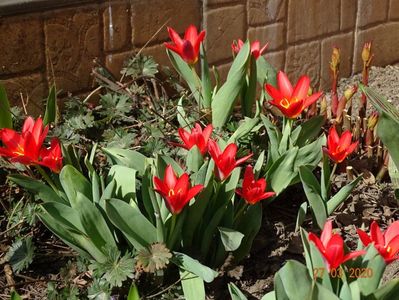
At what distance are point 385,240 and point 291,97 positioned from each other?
660 mm

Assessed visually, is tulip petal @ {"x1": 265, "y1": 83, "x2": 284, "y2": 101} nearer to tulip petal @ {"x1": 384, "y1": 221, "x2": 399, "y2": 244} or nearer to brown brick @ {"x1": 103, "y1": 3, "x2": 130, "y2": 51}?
tulip petal @ {"x1": 384, "y1": 221, "x2": 399, "y2": 244}

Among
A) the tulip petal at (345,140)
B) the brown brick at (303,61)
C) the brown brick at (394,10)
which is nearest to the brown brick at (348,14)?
the brown brick at (303,61)

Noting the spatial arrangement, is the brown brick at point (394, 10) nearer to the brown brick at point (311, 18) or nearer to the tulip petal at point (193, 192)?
the brown brick at point (311, 18)

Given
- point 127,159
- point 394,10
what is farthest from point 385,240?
point 394,10

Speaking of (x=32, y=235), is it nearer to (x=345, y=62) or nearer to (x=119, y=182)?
(x=119, y=182)

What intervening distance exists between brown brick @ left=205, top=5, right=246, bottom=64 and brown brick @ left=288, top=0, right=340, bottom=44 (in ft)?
0.99

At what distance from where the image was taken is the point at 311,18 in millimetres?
3693

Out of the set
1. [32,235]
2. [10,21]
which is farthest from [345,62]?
[32,235]

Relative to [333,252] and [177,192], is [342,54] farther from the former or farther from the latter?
[333,252]

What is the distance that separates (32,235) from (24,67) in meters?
0.74

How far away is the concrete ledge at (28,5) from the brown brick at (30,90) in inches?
9.5

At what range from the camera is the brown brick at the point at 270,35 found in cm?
350

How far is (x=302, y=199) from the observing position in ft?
8.75

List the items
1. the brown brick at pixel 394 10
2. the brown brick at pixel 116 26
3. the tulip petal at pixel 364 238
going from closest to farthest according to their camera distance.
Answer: the tulip petal at pixel 364 238 → the brown brick at pixel 116 26 → the brown brick at pixel 394 10
